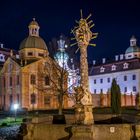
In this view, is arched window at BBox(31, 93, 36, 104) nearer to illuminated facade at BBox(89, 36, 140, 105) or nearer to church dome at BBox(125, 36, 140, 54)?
illuminated facade at BBox(89, 36, 140, 105)

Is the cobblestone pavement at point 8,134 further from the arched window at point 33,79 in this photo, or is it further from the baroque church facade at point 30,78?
the arched window at point 33,79

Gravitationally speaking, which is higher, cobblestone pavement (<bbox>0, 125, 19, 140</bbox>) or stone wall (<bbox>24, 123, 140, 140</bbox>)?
stone wall (<bbox>24, 123, 140, 140</bbox>)

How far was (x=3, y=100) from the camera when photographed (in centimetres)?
6981

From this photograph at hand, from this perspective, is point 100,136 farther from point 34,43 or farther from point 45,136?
point 34,43

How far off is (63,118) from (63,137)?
8.85m

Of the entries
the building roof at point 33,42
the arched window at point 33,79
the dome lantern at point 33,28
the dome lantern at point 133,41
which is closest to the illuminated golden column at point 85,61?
the arched window at point 33,79

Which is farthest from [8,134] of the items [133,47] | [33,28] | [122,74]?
[133,47]

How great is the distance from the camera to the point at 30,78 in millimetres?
66750

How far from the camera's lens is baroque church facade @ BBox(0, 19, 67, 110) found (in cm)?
6569

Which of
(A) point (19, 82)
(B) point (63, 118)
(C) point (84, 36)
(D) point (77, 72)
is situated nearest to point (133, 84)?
(D) point (77, 72)

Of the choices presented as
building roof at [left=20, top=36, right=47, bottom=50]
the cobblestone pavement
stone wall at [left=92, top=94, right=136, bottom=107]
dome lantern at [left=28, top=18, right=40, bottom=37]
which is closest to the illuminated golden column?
the cobblestone pavement

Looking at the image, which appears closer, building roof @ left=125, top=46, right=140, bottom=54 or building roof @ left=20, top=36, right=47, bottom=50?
building roof @ left=20, top=36, right=47, bottom=50

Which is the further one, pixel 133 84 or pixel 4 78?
pixel 133 84

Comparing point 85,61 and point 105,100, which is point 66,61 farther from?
point 85,61
